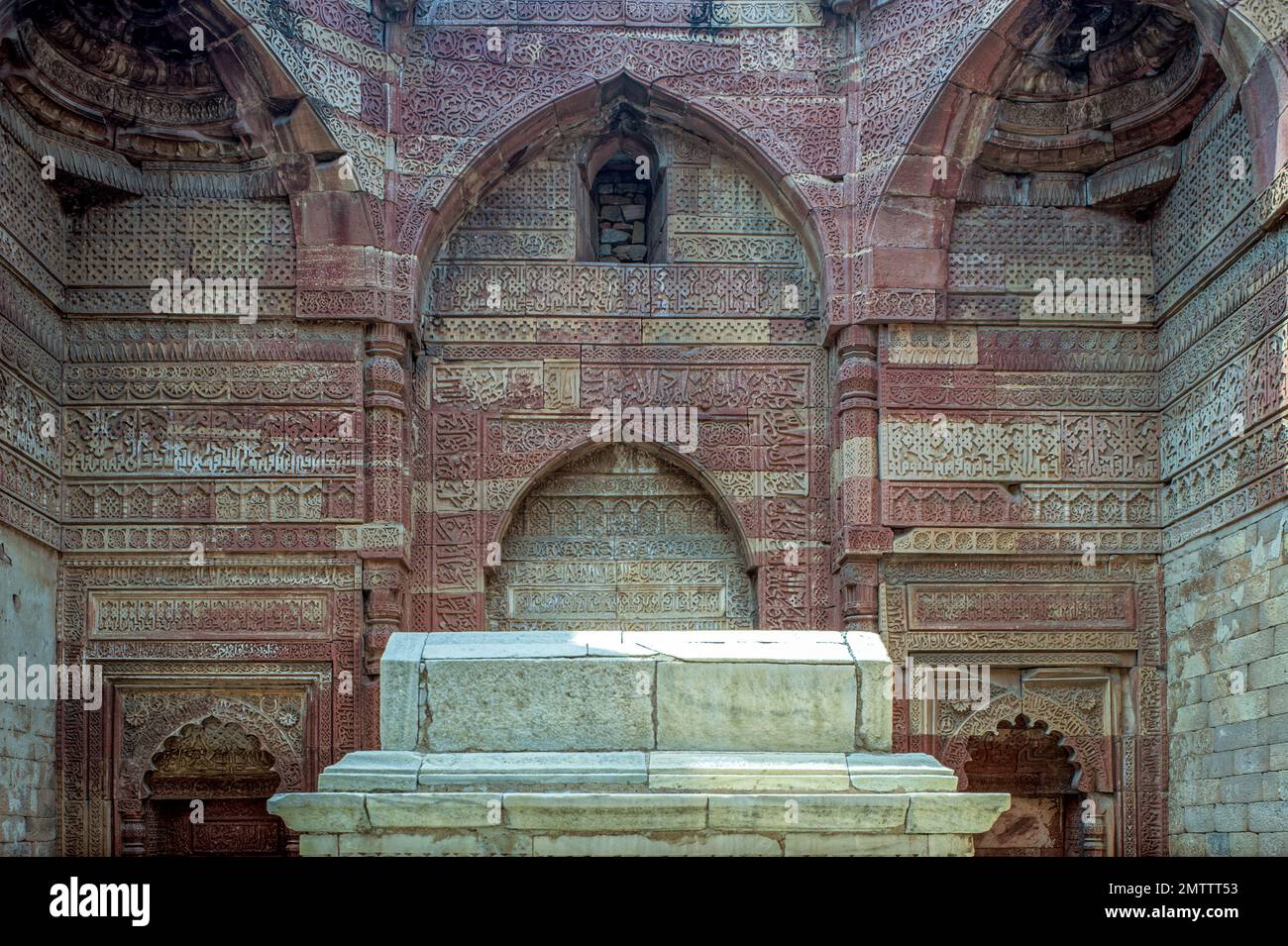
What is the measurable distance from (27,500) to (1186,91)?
692cm

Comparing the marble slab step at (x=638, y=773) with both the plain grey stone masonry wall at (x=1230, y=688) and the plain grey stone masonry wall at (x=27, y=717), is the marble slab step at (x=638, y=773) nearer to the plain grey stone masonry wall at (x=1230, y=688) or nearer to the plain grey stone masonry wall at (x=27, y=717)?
the plain grey stone masonry wall at (x=1230, y=688)

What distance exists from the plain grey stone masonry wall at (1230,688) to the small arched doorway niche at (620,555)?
8.50ft

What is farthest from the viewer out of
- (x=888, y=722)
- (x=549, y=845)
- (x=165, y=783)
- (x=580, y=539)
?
(x=580, y=539)

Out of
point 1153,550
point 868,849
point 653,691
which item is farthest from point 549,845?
point 1153,550

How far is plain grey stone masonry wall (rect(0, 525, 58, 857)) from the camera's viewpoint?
29.2 ft

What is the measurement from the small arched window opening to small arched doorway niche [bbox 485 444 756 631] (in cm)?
143

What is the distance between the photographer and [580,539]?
34.9 ft

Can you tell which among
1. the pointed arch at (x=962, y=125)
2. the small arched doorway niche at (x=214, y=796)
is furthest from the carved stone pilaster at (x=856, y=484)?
the small arched doorway niche at (x=214, y=796)

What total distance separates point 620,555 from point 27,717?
3619 mm

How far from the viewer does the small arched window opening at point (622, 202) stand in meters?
11.0

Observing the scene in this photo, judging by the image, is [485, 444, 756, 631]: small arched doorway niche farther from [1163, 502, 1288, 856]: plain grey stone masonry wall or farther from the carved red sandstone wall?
[1163, 502, 1288, 856]: plain grey stone masonry wall

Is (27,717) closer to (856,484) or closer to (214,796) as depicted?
(214,796)

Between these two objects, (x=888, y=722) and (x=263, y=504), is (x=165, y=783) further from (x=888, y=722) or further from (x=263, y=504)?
(x=888, y=722)

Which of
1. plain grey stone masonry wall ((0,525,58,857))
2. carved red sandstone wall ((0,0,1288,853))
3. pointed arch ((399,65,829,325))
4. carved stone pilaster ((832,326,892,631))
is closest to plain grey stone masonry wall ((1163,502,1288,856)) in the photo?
carved red sandstone wall ((0,0,1288,853))
